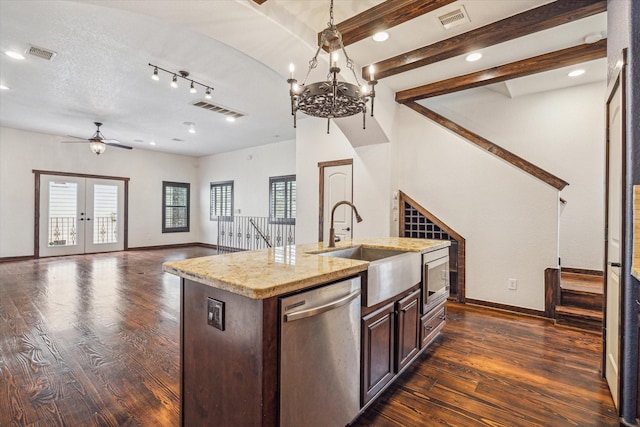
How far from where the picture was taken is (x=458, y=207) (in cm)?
427

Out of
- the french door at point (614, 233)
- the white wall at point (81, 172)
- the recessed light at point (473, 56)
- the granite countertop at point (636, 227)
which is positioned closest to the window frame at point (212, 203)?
the white wall at point (81, 172)

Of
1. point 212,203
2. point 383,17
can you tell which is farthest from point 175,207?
point 383,17

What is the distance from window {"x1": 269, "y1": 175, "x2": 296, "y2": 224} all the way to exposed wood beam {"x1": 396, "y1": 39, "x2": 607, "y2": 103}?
13.3 feet

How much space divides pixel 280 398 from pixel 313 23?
322cm

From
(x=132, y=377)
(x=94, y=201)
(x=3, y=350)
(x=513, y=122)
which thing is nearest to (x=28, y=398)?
(x=132, y=377)

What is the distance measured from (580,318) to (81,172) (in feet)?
35.2

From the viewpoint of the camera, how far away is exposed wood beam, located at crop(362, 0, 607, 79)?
264 cm

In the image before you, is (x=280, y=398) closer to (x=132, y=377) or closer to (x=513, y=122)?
(x=132, y=377)

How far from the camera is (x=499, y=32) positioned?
9.79 feet

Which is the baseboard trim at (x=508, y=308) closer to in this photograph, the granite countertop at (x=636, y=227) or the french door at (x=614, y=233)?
the french door at (x=614, y=233)

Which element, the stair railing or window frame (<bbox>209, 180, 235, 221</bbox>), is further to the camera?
window frame (<bbox>209, 180, 235, 221</bbox>)

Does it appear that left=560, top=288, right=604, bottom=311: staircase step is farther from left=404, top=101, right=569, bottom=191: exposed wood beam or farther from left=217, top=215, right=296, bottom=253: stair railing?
left=217, top=215, right=296, bottom=253: stair railing

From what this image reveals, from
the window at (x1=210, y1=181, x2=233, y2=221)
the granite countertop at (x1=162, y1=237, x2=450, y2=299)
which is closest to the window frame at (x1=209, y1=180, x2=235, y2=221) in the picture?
the window at (x1=210, y1=181, x2=233, y2=221)

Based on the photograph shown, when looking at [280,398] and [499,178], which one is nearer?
[280,398]
